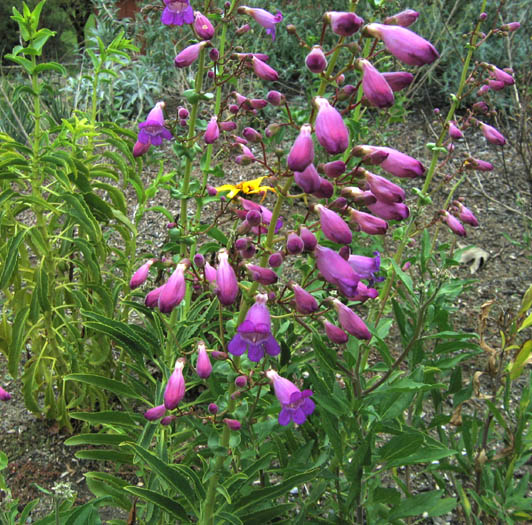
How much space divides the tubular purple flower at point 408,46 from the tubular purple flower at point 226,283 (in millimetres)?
656

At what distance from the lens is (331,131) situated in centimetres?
129

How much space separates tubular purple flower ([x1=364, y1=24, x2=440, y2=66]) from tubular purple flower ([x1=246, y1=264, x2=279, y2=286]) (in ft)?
1.92

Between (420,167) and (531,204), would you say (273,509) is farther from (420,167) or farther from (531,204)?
(531,204)

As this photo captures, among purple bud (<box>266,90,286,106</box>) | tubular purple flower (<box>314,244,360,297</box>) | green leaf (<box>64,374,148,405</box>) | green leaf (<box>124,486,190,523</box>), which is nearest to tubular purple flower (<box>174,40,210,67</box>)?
purple bud (<box>266,90,286,106</box>)

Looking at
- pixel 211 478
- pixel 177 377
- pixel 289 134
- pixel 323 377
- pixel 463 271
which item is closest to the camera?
pixel 177 377

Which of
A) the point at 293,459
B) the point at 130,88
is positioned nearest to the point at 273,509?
the point at 293,459

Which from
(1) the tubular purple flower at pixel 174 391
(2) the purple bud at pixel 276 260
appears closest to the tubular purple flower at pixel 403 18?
(2) the purple bud at pixel 276 260

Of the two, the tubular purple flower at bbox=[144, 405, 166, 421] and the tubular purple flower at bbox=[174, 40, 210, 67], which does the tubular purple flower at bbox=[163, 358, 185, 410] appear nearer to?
the tubular purple flower at bbox=[144, 405, 166, 421]

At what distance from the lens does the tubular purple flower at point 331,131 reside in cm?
128

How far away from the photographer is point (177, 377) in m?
1.60

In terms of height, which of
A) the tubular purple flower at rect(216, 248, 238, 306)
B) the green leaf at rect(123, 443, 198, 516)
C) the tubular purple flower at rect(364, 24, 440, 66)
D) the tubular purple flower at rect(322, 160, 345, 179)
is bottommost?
the green leaf at rect(123, 443, 198, 516)

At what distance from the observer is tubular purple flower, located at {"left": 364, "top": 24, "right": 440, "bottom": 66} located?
1341 mm

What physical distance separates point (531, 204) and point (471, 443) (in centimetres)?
353

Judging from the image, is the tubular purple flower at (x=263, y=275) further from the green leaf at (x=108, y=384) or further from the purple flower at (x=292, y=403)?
the green leaf at (x=108, y=384)
